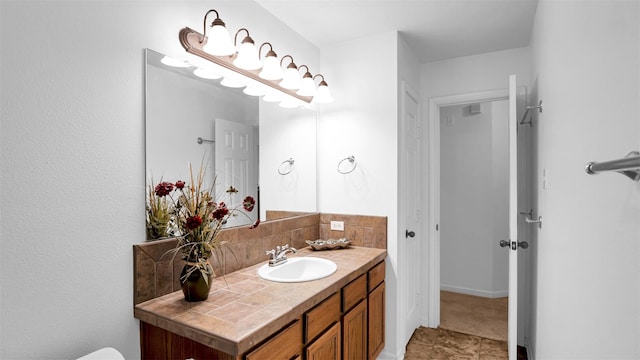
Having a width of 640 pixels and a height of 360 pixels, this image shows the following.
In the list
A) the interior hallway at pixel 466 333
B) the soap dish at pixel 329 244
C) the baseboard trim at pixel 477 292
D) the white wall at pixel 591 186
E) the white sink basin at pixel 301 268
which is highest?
the white wall at pixel 591 186

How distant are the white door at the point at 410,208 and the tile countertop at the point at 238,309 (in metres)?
1.00

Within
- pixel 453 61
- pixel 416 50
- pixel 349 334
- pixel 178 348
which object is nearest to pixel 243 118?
pixel 178 348

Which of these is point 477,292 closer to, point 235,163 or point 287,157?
point 287,157

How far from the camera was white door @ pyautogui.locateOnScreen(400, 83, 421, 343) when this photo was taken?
2670mm

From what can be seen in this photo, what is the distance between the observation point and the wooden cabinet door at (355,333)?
6.20 ft

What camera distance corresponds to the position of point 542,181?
2049mm

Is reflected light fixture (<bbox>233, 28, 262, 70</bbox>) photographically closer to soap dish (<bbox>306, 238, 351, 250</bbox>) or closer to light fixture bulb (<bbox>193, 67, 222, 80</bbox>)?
light fixture bulb (<bbox>193, 67, 222, 80</bbox>)

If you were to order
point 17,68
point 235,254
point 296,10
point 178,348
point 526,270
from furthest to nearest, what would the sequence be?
point 526,270, point 296,10, point 235,254, point 178,348, point 17,68

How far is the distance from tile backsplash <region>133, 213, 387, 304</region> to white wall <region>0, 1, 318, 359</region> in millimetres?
69

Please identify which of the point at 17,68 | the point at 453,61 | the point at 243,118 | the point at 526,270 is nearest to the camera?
the point at 17,68

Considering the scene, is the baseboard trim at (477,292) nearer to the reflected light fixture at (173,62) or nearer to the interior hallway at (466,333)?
the interior hallway at (466,333)

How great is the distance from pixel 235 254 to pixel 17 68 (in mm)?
1247

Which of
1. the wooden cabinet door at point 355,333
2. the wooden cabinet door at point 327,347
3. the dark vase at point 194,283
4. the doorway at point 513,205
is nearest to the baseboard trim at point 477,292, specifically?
the doorway at point 513,205

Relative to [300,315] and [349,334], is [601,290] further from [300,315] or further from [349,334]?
[349,334]
